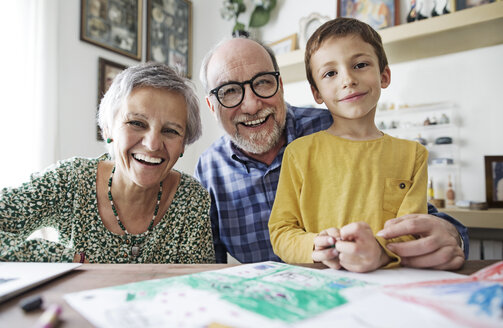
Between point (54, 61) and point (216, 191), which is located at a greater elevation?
point (54, 61)

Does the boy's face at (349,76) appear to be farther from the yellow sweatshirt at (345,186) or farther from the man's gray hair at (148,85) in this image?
the man's gray hair at (148,85)

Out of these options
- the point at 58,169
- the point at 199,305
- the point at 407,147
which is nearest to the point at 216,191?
the point at 58,169

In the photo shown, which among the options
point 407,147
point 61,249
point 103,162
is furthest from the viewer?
point 103,162

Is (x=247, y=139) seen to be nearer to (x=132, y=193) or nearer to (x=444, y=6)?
(x=132, y=193)

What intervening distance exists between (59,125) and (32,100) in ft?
0.80

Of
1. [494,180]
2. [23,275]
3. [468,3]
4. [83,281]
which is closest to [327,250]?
[83,281]

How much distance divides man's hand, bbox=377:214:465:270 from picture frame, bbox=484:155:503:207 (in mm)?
1989

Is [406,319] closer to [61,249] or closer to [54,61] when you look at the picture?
[61,249]

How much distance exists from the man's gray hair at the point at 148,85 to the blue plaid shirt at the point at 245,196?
0.25 m

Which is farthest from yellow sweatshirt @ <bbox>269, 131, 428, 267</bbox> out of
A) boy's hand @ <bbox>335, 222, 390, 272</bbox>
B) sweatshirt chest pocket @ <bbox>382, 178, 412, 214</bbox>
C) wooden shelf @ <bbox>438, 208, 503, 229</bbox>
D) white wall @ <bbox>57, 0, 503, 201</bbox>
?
white wall @ <bbox>57, 0, 503, 201</bbox>

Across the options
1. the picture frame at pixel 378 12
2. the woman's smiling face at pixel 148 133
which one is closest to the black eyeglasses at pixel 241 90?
the woman's smiling face at pixel 148 133

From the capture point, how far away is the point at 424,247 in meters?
0.64

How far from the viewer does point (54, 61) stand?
226cm

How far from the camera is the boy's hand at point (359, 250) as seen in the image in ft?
1.91
